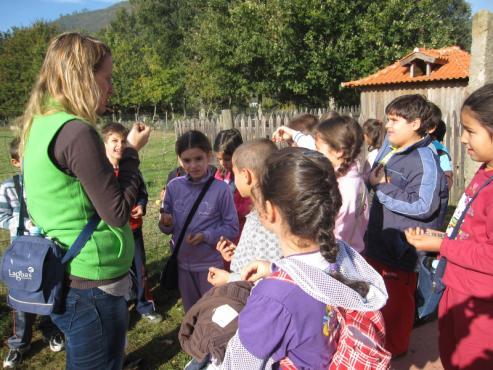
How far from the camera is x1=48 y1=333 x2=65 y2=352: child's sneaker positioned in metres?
3.46

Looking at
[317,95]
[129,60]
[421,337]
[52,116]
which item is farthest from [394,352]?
[129,60]

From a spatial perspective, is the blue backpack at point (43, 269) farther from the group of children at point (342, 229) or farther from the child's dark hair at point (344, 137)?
the child's dark hair at point (344, 137)

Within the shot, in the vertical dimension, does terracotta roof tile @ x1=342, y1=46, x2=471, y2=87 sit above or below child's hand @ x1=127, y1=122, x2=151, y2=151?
above

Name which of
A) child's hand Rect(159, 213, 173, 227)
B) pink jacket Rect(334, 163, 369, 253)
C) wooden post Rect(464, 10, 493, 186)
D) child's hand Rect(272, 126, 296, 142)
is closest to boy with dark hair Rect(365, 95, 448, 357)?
pink jacket Rect(334, 163, 369, 253)

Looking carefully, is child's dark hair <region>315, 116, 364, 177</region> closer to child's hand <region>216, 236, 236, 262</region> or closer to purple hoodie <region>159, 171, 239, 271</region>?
child's hand <region>216, 236, 236, 262</region>

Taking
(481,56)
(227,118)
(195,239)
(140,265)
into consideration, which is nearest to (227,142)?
(195,239)

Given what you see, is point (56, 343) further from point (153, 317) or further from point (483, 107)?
point (483, 107)

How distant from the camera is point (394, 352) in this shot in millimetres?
3049

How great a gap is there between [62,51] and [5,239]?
5358 mm

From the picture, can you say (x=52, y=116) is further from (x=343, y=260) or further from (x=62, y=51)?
(x=343, y=260)

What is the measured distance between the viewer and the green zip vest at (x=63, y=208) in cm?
164

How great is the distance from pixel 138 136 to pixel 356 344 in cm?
143

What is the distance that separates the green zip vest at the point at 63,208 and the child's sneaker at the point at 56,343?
211 centimetres

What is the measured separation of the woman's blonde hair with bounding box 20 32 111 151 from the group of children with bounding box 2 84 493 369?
833mm
